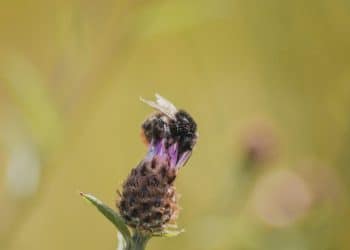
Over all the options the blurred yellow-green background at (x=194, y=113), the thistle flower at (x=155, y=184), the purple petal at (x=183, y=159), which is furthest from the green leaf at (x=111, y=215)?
the blurred yellow-green background at (x=194, y=113)

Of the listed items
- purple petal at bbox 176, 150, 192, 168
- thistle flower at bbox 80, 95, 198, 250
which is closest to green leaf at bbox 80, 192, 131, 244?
thistle flower at bbox 80, 95, 198, 250

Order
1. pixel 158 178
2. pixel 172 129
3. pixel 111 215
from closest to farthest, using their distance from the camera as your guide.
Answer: pixel 111 215, pixel 158 178, pixel 172 129

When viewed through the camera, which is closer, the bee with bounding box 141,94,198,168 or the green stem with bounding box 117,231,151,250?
the green stem with bounding box 117,231,151,250

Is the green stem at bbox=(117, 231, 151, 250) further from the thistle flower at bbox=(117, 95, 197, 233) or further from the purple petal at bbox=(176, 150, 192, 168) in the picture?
the purple petal at bbox=(176, 150, 192, 168)

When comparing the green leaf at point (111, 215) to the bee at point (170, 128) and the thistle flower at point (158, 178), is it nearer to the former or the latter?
the thistle flower at point (158, 178)

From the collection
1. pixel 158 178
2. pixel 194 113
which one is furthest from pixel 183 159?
pixel 194 113

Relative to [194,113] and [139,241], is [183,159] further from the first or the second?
[194,113]

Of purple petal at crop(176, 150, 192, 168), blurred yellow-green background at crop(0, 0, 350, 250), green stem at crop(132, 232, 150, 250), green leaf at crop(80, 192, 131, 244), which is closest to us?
green leaf at crop(80, 192, 131, 244)
